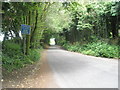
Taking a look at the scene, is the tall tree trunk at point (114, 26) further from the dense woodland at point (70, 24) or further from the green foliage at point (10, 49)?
the green foliage at point (10, 49)

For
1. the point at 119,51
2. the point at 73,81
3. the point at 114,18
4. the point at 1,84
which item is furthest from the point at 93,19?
the point at 1,84

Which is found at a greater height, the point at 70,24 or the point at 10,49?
the point at 70,24

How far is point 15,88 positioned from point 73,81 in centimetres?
218

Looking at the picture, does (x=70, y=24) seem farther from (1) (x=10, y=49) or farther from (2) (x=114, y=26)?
(1) (x=10, y=49)

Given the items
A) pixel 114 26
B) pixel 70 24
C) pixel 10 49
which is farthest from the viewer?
pixel 70 24

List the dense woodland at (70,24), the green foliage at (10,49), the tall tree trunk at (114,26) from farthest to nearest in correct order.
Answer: the tall tree trunk at (114,26) < the green foliage at (10,49) < the dense woodland at (70,24)

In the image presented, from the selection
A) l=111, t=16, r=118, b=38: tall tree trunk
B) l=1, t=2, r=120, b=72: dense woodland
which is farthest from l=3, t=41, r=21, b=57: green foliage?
l=111, t=16, r=118, b=38: tall tree trunk

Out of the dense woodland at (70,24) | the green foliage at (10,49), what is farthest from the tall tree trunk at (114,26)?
the green foliage at (10,49)

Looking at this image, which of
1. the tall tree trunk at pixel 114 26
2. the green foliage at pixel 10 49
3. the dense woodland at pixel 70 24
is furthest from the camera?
the tall tree trunk at pixel 114 26

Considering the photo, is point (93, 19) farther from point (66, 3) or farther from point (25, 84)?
point (25, 84)

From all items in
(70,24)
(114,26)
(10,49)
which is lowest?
(10,49)

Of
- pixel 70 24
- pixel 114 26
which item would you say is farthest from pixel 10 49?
pixel 70 24

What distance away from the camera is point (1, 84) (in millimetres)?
5422

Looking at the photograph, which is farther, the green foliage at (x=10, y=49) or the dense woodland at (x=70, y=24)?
the green foliage at (x=10, y=49)
